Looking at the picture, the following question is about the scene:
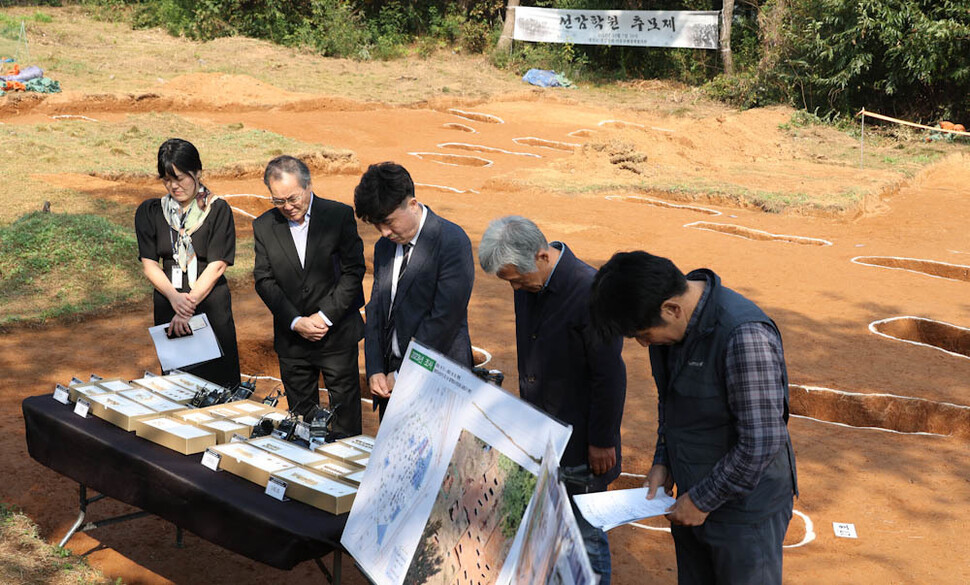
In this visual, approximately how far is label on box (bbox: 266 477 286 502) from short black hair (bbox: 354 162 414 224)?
1.08 metres

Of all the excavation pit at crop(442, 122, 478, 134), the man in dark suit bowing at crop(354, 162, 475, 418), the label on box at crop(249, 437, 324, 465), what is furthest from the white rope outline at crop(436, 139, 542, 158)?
the label on box at crop(249, 437, 324, 465)

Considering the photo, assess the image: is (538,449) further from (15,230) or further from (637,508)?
(15,230)

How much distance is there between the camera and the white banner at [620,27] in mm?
27062

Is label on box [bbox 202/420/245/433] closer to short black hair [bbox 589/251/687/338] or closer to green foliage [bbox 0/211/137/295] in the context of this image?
short black hair [bbox 589/251/687/338]

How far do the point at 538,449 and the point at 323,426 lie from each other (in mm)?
1631

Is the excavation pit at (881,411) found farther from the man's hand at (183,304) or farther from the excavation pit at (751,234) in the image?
the excavation pit at (751,234)

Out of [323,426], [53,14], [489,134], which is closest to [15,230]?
[323,426]

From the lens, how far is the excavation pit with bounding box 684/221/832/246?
12.2 metres

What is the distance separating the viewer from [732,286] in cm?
965

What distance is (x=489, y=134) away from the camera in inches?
823

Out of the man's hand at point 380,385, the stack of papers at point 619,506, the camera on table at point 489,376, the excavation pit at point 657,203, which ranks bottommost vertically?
the excavation pit at point 657,203

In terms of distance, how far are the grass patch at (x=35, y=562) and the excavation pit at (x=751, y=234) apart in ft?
33.5

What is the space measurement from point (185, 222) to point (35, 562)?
1730 millimetres

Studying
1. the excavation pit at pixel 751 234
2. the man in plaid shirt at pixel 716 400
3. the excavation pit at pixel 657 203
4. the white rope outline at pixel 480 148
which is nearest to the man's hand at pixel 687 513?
the man in plaid shirt at pixel 716 400
